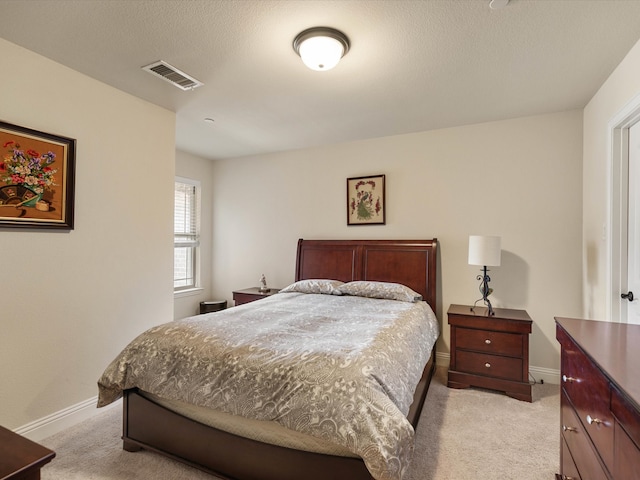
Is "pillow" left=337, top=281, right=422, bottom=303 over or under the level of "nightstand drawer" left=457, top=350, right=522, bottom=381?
over

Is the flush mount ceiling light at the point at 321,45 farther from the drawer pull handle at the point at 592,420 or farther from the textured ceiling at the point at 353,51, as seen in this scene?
the drawer pull handle at the point at 592,420

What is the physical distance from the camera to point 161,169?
3.12 meters

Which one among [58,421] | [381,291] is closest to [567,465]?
[381,291]

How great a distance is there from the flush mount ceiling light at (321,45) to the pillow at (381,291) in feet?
7.01

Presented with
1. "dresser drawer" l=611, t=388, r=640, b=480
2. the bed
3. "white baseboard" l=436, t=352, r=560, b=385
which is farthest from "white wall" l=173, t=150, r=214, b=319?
"dresser drawer" l=611, t=388, r=640, b=480

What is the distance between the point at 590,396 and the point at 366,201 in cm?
298

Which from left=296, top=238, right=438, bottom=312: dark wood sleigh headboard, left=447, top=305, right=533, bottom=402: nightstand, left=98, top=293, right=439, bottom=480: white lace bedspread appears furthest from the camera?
left=296, top=238, right=438, bottom=312: dark wood sleigh headboard

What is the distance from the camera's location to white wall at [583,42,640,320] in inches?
86.0

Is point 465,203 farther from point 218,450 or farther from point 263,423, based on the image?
point 218,450

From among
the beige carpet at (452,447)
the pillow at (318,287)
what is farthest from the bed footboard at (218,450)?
the pillow at (318,287)

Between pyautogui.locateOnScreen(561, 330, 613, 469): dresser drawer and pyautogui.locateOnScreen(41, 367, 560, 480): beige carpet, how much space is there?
76cm

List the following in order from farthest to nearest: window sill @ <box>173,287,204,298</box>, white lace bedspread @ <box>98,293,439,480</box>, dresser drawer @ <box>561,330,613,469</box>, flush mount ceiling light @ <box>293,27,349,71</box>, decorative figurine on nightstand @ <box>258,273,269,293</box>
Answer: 1. window sill @ <box>173,287,204,298</box>
2. decorative figurine on nightstand @ <box>258,273,269,293</box>
3. flush mount ceiling light @ <box>293,27,349,71</box>
4. white lace bedspread @ <box>98,293,439,480</box>
5. dresser drawer @ <box>561,330,613,469</box>

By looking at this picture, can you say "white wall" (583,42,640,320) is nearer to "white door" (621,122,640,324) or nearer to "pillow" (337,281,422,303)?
"white door" (621,122,640,324)

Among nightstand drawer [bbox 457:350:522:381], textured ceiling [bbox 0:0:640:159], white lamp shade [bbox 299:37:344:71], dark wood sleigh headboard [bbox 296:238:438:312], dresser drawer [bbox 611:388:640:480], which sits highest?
textured ceiling [bbox 0:0:640:159]
